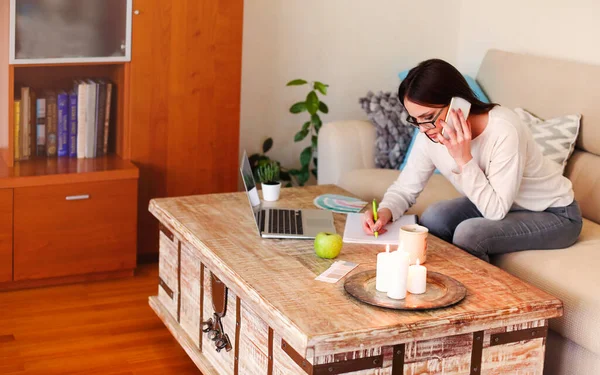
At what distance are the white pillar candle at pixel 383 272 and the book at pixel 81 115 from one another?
176cm

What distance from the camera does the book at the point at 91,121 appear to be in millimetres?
3328

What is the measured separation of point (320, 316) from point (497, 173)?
82 cm

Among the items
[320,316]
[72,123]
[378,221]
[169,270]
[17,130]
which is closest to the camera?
[320,316]

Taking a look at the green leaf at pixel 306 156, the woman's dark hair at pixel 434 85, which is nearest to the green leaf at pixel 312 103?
the green leaf at pixel 306 156

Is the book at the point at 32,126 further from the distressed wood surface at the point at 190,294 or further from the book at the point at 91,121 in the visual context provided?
the distressed wood surface at the point at 190,294

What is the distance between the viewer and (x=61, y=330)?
284cm

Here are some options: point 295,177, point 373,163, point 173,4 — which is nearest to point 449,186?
point 373,163

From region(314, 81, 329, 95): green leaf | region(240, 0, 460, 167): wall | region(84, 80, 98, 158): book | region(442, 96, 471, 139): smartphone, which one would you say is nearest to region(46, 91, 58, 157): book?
region(84, 80, 98, 158): book

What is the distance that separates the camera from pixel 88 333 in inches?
111

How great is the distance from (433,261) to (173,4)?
5.19 ft

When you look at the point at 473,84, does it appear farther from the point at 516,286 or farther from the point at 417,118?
the point at 516,286

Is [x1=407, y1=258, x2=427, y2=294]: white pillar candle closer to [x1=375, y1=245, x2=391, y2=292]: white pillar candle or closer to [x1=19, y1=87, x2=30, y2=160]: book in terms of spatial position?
[x1=375, y1=245, x2=391, y2=292]: white pillar candle

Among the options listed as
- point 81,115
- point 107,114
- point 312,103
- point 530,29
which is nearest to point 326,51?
point 312,103

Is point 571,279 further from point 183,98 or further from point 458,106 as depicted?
point 183,98
